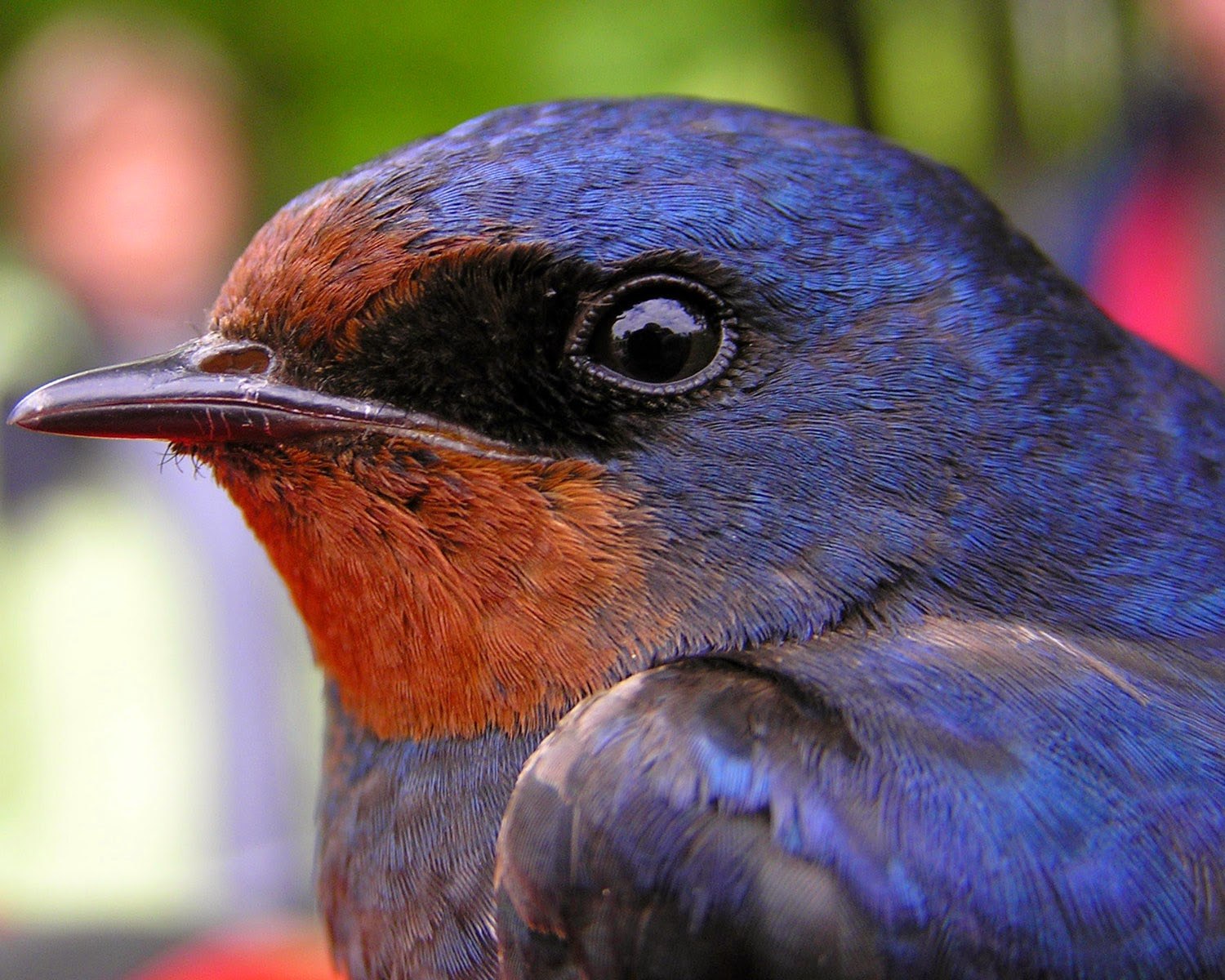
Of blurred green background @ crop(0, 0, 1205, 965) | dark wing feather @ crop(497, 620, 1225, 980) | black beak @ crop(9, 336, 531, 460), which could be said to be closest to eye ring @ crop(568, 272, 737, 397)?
black beak @ crop(9, 336, 531, 460)

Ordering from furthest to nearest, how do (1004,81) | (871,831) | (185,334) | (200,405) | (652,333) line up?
(1004,81) → (185,334) → (200,405) → (652,333) → (871,831)

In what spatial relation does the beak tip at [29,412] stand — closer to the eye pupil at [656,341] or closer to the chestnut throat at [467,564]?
the chestnut throat at [467,564]

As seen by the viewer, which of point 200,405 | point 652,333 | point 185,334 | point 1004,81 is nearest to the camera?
point 652,333

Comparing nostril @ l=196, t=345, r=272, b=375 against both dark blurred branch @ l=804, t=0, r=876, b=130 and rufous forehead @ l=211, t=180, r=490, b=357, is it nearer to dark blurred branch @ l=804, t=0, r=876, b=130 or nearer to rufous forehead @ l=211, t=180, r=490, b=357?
rufous forehead @ l=211, t=180, r=490, b=357

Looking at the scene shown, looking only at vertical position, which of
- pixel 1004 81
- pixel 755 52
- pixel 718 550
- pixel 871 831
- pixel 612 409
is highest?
pixel 755 52

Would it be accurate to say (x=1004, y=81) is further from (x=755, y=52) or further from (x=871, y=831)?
(x=871, y=831)

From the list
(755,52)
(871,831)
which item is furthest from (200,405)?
(755,52)

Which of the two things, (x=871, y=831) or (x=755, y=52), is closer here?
(x=871, y=831)

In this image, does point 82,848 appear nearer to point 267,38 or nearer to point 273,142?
point 273,142
